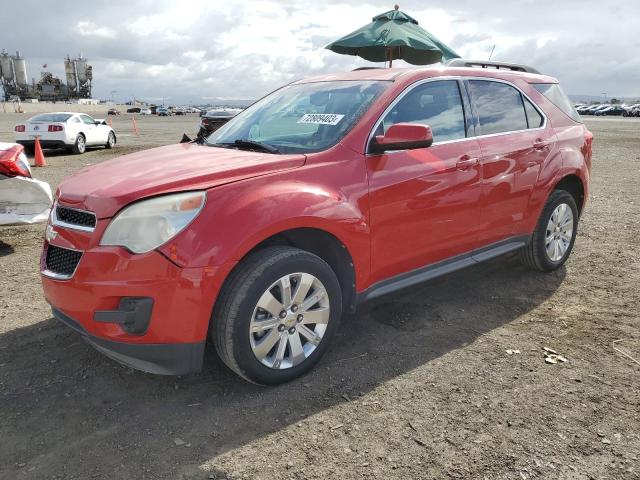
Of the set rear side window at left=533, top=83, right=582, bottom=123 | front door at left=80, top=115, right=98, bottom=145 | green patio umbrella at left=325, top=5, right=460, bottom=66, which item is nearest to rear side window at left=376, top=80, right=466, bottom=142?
rear side window at left=533, top=83, right=582, bottom=123

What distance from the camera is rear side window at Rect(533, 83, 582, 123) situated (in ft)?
15.3

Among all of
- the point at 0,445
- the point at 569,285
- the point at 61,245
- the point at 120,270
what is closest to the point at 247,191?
the point at 120,270

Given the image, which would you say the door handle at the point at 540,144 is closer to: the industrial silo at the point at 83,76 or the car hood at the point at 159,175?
the car hood at the point at 159,175

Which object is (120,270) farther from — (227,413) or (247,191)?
(227,413)

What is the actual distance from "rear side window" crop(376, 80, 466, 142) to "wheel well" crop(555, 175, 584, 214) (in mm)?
1490

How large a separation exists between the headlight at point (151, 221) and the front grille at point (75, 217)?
17 centimetres

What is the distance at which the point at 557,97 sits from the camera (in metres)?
4.79

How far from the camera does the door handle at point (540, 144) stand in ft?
14.1

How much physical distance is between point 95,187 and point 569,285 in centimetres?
390

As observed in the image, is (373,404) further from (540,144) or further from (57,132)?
(57,132)

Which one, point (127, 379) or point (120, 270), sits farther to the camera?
point (127, 379)

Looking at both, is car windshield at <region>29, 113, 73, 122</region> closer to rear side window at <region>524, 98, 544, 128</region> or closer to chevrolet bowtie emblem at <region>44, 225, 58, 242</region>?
chevrolet bowtie emblem at <region>44, 225, 58, 242</region>

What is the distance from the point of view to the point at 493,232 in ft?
13.4

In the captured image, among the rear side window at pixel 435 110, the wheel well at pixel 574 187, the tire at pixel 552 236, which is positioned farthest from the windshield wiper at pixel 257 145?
the wheel well at pixel 574 187
